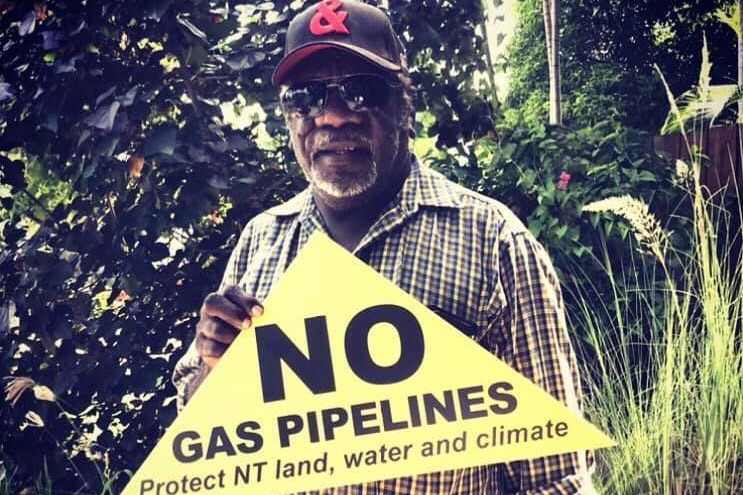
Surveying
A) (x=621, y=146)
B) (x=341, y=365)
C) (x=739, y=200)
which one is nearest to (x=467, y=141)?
(x=621, y=146)

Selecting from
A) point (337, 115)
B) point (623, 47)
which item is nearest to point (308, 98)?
point (337, 115)

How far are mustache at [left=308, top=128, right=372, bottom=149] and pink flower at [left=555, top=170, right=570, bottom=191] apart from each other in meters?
0.96

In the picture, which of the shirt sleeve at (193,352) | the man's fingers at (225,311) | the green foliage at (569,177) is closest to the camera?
the man's fingers at (225,311)

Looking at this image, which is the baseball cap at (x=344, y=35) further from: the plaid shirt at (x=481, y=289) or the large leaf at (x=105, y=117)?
the large leaf at (x=105, y=117)

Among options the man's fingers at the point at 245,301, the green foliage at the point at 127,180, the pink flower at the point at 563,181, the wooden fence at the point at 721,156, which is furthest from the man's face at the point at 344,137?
the wooden fence at the point at 721,156

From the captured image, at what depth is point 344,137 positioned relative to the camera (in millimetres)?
1714

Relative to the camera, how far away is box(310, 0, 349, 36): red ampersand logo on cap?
1732 millimetres

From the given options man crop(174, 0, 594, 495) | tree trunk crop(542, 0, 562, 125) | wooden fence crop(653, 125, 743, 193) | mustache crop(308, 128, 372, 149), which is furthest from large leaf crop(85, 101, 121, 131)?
wooden fence crop(653, 125, 743, 193)

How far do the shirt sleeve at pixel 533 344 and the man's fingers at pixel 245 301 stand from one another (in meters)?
0.49

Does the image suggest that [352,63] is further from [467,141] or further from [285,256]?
[467,141]

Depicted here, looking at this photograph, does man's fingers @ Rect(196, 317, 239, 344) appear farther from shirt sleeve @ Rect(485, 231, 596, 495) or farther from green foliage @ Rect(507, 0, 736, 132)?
green foliage @ Rect(507, 0, 736, 132)

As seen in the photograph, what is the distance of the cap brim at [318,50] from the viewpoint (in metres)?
1.69

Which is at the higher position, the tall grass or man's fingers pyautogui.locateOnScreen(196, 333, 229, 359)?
man's fingers pyautogui.locateOnScreen(196, 333, 229, 359)

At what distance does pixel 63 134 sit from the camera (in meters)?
2.33
